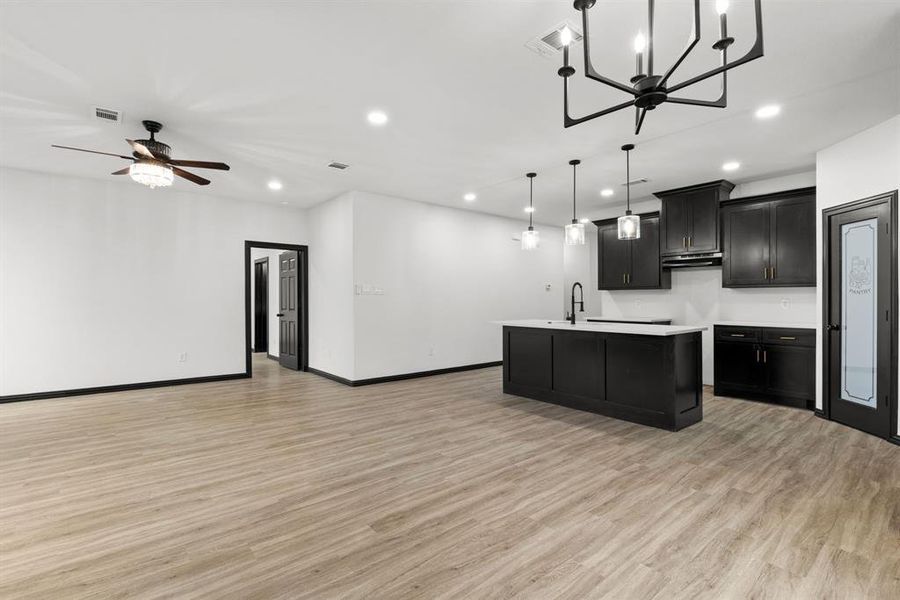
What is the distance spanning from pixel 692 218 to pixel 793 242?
1195 millimetres

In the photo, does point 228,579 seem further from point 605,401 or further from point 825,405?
point 825,405

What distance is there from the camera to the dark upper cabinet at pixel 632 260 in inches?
257

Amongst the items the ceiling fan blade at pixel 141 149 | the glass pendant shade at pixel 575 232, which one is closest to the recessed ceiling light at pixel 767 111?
the glass pendant shade at pixel 575 232

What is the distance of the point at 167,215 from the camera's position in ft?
20.2

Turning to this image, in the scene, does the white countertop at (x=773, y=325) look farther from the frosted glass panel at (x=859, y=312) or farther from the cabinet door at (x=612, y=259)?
the cabinet door at (x=612, y=259)

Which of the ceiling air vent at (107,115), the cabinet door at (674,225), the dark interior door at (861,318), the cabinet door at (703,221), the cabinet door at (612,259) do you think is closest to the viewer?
the ceiling air vent at (107,115)

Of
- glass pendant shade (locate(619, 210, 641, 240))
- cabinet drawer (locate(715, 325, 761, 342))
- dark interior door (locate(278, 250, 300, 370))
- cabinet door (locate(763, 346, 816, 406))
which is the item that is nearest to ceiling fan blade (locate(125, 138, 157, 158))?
dark interior door (locate(278, 250, 300, 370))

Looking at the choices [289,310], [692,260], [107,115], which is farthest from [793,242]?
[289,310]

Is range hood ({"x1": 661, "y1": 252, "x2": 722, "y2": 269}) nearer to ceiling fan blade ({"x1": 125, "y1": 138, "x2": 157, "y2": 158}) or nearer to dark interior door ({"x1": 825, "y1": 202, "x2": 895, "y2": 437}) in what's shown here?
dark interior door ({"x1": 825, "y1": 202, "x2": 895, "y2": 437})

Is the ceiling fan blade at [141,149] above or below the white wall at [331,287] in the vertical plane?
above

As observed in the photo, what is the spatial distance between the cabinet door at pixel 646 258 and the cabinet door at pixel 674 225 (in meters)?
0.26

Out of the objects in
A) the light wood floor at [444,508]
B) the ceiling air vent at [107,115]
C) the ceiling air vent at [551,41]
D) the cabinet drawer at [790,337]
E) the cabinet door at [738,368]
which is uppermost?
the ceiling air vent at [551,41]

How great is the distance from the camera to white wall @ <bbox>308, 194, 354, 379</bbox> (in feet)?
20.5

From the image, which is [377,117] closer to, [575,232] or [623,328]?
[575,232]
